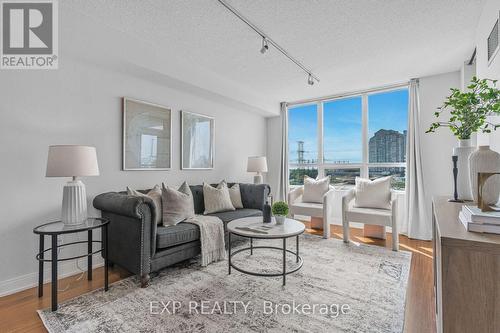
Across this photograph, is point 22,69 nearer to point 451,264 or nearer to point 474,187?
point 451,264

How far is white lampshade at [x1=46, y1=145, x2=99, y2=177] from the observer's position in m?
2.09

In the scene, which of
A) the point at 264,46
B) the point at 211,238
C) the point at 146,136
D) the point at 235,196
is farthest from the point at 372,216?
the point at 146,136

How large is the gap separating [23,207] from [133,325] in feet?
5.14

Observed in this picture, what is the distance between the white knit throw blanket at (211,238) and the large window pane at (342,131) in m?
2.92

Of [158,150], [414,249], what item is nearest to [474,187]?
[414,249]

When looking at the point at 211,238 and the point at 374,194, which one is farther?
the point at 374,194

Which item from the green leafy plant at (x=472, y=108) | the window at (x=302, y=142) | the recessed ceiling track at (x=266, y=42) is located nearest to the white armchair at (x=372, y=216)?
the window at (x=302, y=142)

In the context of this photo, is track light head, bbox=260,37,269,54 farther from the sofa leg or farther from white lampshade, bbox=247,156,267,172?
the sofa leg

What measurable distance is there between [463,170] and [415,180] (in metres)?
2.28

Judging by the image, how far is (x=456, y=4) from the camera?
7.14 ft

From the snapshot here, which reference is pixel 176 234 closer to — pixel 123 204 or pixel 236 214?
pixel 123 204

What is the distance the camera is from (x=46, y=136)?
8.01 ft

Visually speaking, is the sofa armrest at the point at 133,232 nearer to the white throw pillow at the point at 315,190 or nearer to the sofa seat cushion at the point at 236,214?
the sofa seat cushion at the point at 236,214

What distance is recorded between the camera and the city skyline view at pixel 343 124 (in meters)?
4.37
